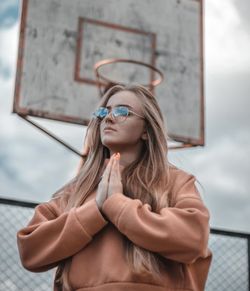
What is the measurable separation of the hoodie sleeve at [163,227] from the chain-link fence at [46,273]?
2.29m

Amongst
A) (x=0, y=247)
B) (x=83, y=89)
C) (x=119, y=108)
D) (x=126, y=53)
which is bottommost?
(x=0, y=247)

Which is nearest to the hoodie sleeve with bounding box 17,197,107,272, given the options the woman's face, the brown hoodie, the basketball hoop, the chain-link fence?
the brown hoodie

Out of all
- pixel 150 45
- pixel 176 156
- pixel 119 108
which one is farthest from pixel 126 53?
pixel 119 108

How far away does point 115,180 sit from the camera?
239cm

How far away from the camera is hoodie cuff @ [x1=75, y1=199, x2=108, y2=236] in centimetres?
232

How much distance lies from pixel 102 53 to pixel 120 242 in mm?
5077

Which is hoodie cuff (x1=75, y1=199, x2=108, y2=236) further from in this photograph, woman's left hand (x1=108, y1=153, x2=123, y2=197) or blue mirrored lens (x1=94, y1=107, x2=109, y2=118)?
blue mirrored lens (x1=94, y1=107, x2=109, y2=118)

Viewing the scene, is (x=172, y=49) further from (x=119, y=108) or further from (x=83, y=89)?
(x=119, y=108)

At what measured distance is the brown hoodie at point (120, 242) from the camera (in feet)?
7.41

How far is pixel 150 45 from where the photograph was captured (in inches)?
296

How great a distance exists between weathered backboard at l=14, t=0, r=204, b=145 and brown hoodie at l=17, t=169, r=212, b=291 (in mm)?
4262

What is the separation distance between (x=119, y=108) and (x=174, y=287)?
0.70 metres

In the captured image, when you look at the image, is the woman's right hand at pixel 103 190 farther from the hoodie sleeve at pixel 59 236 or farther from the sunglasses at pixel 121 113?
the sunglasses at pixel 121 113

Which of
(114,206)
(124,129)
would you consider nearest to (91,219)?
(114,206)
